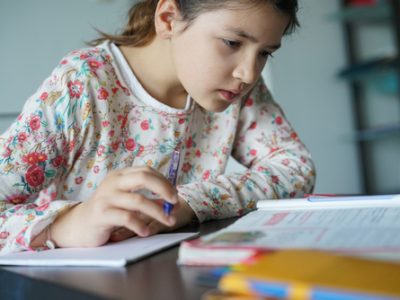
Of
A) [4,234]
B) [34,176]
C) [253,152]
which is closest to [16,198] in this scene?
[34,176]

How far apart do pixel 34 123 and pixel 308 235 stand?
0.55 metres

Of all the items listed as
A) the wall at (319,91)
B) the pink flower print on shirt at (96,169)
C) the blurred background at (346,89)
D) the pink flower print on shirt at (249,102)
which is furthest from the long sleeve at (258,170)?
the blurred background at (346,89)

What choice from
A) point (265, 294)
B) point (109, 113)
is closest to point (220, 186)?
point (109, 113)

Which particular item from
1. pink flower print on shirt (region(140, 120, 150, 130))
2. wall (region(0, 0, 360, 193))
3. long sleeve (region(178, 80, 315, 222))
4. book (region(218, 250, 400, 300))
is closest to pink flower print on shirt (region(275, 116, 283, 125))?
long sleeve (region(178, 80, 315, 222))

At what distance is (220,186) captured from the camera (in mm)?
904

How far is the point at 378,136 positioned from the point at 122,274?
264 cm

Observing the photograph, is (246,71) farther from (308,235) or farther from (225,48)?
(308,235)

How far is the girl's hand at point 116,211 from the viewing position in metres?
0.60

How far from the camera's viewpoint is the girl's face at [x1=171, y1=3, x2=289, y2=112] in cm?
91

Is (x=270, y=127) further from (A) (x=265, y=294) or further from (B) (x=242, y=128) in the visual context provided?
(A) (x=265, y=294)

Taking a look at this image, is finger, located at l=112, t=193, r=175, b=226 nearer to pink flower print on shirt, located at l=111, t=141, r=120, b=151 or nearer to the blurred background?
pink flower print on shirt, located at l=111, t=141, r=120, b=151

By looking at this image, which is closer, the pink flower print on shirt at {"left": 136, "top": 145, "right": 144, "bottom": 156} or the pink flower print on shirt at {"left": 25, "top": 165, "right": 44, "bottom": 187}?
the pink flower print on shirt at {"left": 25, "top": 165, "right": 44, "bottom": 187}

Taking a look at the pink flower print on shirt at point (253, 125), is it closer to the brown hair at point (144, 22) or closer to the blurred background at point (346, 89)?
the brown hair at point (144, 22)

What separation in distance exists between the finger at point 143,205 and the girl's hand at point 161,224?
0.19 ft
